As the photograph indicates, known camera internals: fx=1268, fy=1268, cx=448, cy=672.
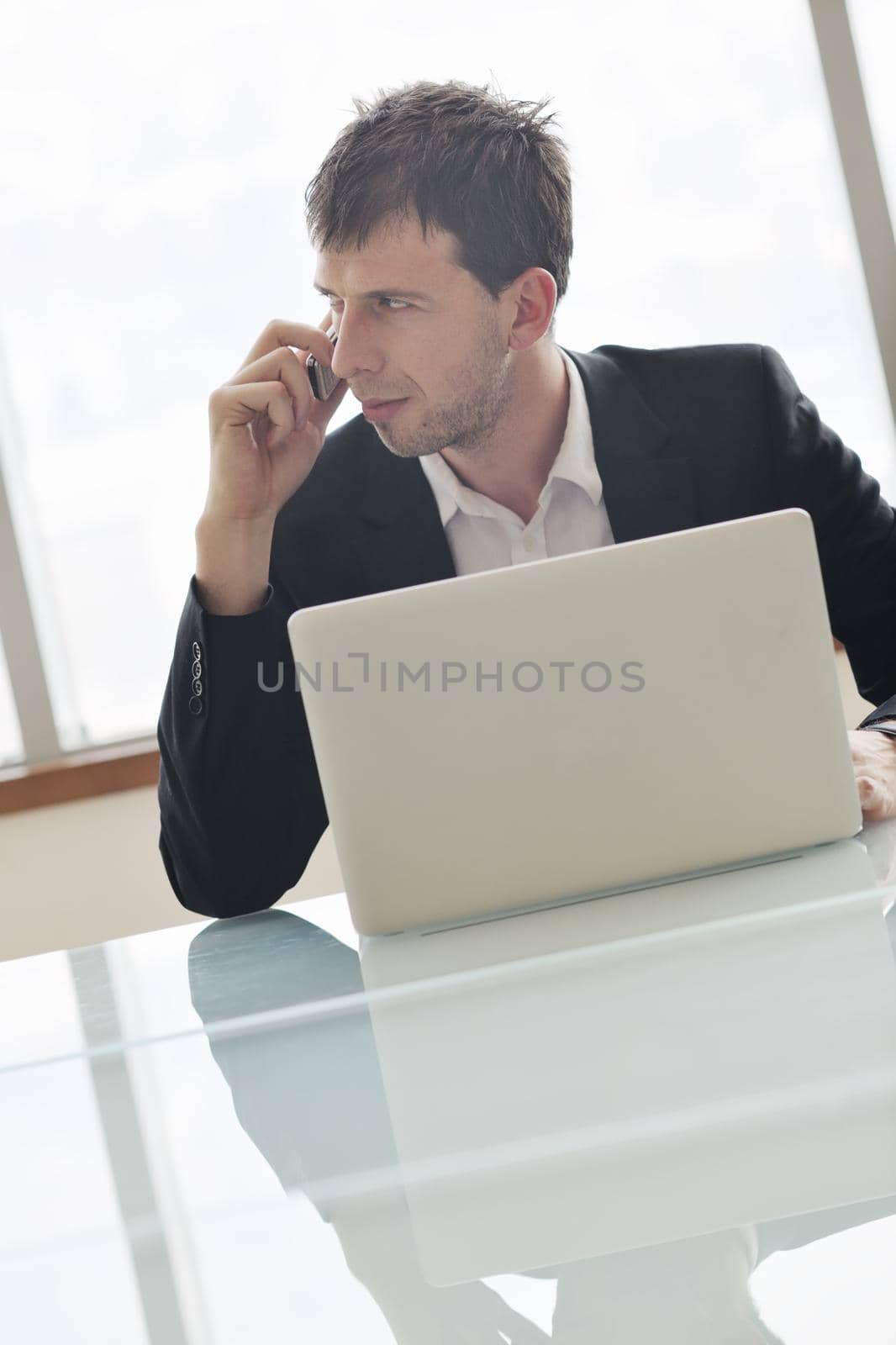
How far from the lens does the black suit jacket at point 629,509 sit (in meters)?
1.45

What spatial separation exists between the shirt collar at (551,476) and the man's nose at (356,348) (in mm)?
143

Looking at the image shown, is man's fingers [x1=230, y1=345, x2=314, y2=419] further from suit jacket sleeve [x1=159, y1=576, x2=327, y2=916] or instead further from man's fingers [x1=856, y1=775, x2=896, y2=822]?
man's fingers [x1=856, y1=775, x2=896, y2=822]

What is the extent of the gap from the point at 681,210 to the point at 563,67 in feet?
1.33

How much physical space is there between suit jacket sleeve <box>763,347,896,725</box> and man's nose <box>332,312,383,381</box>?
20.5 inches

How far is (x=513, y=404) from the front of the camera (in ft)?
5.55

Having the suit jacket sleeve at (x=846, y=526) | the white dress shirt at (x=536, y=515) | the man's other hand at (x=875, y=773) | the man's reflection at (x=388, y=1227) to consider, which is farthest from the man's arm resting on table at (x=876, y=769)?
the white dress shirt at (x=536, y=515)

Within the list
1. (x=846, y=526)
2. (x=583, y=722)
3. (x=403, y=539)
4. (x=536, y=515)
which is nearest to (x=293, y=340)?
(x=403, y=539)

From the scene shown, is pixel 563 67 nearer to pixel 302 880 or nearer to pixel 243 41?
pixel 243 41

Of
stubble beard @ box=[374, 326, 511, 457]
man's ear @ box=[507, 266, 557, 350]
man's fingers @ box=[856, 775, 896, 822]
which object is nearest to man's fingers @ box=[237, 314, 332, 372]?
stubble beard @ box=[374, 326, 511, 457]

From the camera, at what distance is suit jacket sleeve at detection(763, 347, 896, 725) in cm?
159

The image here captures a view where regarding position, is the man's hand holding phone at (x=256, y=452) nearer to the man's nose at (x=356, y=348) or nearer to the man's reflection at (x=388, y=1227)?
the man's nose at (x=356, y=348)

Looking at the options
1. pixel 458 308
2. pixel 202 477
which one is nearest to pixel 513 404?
pixel 458 308

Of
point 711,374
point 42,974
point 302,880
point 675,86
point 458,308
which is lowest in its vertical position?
point 302,880

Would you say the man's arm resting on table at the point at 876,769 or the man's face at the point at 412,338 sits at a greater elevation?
the man's face at the point at 412,338
